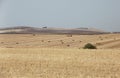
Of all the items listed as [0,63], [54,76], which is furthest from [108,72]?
[0,63]

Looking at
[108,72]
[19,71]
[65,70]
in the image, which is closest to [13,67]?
[19,71]

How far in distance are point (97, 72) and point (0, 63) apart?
956 centimetres

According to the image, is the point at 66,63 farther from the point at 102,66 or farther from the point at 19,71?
the point at 19,71

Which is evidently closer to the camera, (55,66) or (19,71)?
(19,71)

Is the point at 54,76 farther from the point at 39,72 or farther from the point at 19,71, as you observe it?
the point at 19,71

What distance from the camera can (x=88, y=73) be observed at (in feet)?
75.2

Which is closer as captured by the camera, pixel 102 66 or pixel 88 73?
pixel 88 73

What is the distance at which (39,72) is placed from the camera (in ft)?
77.4

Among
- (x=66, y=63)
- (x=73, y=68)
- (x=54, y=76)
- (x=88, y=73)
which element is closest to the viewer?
(x=54, y=76)

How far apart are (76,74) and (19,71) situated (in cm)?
460

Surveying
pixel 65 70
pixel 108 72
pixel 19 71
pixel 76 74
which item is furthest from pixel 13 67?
pixel 108 72

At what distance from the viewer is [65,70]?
79.9 feet

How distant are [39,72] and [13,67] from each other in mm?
3569

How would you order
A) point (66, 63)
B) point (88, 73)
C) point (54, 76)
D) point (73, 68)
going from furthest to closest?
1. point (66, 63)
2. point (73, 68)
3. point (88, 73)
4. point (54, 76)
